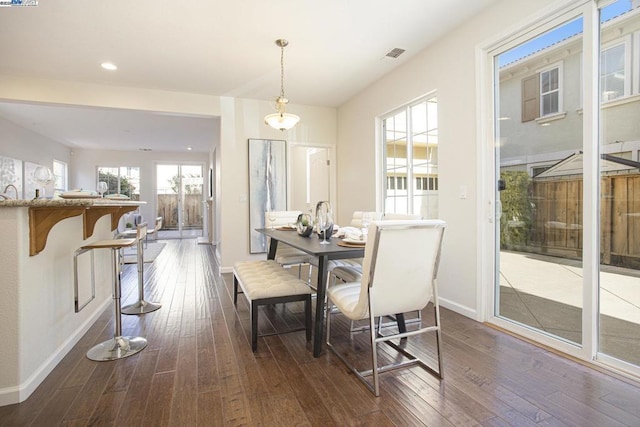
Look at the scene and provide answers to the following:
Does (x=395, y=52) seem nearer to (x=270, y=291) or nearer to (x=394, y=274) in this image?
(x=394, y=274)

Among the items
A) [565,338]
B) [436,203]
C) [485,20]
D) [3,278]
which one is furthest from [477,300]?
[3,278]

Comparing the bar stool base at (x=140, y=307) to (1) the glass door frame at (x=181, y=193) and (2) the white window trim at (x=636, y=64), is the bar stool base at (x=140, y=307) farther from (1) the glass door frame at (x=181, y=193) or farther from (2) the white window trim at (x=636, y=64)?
(1) the glass door frame at (x=181, y=193)

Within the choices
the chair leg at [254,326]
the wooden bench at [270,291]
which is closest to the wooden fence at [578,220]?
the wooden bench at [270,291]

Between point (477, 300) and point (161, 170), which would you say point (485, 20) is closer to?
point (477, 300)

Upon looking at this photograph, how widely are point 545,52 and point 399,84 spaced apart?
1715 mm

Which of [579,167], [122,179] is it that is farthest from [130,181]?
[579,167]

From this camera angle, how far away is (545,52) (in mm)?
2379

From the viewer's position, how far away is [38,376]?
1.82 meters

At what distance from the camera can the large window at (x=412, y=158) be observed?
11.6 ft

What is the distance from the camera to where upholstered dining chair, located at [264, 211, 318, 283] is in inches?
135

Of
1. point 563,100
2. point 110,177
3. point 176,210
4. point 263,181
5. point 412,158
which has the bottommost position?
point 176,210

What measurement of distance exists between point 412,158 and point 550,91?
1.62m

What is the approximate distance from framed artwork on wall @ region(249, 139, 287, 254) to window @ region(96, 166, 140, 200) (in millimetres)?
6327

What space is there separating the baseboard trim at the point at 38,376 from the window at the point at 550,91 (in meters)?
3.75
